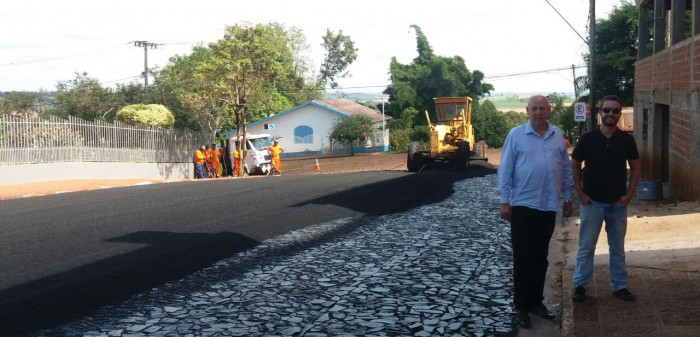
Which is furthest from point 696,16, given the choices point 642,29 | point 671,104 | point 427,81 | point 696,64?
point 427,81

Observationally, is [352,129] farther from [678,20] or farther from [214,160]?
[678,20]

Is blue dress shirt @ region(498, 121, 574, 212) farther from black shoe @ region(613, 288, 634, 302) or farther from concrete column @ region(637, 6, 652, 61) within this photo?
concrete column @ region(637, 6, 652, 61)

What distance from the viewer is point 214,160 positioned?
30.2 m

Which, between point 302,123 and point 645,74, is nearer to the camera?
point 645,74

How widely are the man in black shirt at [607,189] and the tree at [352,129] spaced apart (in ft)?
167

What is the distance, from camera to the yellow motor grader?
25.8m

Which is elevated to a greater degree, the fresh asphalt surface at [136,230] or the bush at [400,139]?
the bush at [400,139]

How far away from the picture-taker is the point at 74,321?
237 inches

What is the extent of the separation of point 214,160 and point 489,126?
37.9m

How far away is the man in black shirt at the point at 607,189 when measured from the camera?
6098mm

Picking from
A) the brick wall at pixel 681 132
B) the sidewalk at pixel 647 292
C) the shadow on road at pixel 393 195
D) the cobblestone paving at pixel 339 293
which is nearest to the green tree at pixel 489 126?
the shadow on road at pixel 393 195

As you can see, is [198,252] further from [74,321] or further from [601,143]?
[601,143]

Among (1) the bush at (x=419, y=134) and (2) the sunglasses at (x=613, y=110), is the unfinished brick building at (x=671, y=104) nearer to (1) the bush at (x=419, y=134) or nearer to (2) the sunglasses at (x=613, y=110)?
(2) the sunglasses at (x=613, y=110)

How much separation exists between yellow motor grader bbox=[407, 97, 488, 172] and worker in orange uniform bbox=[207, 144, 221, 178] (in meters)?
8.20
